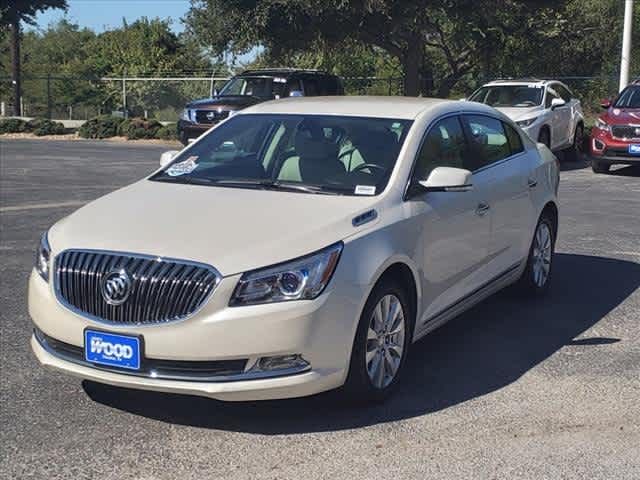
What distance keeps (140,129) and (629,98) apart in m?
15.3

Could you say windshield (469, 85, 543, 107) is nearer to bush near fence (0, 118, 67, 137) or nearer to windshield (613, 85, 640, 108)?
windshield (613, 85, 640, 108)

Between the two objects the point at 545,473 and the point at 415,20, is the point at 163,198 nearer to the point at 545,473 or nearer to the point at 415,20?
the point at 545,473

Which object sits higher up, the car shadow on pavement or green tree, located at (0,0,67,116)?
green tree, located at (0,0,67,116)

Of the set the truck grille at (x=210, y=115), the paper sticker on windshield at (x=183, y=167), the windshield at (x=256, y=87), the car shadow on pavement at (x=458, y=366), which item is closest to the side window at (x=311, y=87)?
the windshield at (x=256, y=87)

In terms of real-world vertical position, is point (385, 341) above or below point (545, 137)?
below

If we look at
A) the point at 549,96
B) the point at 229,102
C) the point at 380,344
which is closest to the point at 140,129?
the point at 229,102

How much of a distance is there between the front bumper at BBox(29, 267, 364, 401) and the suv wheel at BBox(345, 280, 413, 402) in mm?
116

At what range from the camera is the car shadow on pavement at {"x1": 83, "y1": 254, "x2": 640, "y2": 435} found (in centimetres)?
500

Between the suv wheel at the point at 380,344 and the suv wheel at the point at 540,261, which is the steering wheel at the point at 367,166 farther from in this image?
the suv wheel at the point at 540,261

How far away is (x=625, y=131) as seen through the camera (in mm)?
16625

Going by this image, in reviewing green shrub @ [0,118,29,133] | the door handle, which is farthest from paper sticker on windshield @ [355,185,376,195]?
green shrub @ [0,118,29,133]

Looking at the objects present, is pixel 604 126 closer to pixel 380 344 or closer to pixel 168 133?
pixel 380 344

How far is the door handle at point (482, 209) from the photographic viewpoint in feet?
20.5

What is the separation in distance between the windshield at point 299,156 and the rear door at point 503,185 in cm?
94
